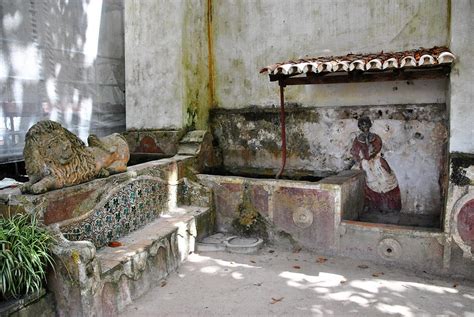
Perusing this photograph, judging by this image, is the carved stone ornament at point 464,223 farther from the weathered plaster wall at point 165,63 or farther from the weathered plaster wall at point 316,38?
the weathered plaster wall at point 165,63

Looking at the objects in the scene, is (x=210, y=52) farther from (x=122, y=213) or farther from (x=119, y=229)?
(x=119, y=229)

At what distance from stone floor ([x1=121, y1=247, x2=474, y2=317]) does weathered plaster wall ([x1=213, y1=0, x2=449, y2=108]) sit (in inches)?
109

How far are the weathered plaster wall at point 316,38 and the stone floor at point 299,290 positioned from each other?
2.78 m

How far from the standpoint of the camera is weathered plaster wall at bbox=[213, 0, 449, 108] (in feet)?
20.3

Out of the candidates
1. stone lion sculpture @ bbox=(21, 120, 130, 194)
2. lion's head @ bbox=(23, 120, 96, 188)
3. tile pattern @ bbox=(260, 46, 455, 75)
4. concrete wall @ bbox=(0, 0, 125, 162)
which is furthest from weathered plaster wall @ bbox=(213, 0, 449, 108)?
lion's head @ bbox=(23, 120, 96, 188)

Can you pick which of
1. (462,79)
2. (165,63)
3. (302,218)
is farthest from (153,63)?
(462,79)

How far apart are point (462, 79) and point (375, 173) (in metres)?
2.00

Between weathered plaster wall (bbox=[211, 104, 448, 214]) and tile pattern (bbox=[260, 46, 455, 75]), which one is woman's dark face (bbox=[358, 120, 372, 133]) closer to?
weathered plaster wall (bbox=[211, 104, 448, 214])

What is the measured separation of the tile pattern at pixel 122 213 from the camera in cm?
440

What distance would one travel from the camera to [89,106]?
6875mm

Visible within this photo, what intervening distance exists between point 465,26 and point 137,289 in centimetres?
507

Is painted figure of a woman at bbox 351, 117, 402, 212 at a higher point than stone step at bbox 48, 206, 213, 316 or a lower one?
higher

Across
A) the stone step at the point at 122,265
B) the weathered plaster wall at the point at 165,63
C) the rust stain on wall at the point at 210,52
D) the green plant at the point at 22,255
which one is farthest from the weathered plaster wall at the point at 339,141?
the green plant at the point at 22,255

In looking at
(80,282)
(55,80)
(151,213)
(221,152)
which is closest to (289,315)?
(80,282)
